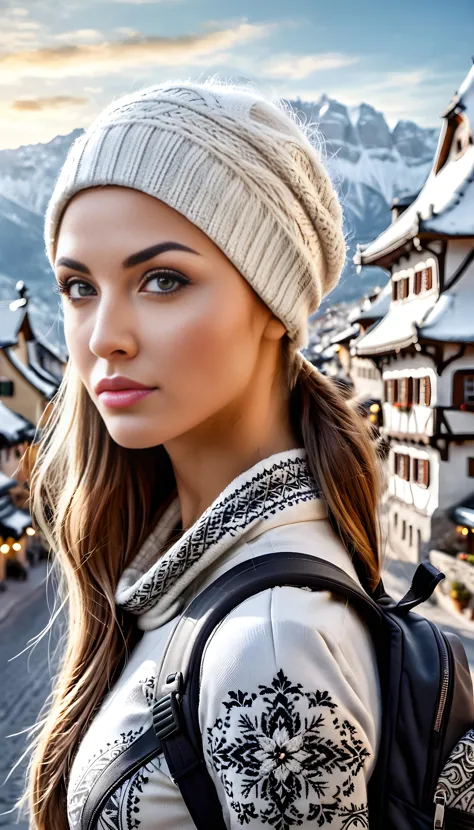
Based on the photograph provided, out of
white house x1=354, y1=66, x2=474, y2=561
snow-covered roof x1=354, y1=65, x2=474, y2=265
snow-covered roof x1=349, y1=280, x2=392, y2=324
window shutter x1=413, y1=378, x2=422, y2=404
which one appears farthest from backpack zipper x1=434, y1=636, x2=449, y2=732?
snow-covered roof x1=349, y1=280, x2=392, y2=324

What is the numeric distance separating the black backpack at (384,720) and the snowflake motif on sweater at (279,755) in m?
0.04

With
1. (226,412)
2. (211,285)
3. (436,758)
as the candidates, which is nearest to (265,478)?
(226,412)

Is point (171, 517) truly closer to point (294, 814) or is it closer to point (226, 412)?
point (226, 412)

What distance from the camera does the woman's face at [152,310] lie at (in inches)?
31.7

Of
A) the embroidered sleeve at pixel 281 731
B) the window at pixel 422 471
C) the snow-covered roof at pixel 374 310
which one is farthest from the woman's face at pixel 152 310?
the snow-covered roof at pixel 374 310

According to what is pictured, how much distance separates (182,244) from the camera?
0.81 m

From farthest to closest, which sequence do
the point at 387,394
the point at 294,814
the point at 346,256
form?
the point at 387,394 < the point at 346,256 < the point at 294,814

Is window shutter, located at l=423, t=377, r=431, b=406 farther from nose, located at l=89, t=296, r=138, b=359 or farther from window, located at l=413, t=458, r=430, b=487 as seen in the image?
nose, located at l=89, t=296, r=138, b=359

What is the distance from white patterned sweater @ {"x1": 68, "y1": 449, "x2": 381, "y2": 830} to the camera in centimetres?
67

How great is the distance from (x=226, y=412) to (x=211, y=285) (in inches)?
6.8

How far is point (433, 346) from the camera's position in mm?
5922

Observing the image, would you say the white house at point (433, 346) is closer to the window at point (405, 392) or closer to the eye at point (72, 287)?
the window at point (405, 392)

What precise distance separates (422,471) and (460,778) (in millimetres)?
6052

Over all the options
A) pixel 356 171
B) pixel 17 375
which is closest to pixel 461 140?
pixel 356 171
